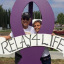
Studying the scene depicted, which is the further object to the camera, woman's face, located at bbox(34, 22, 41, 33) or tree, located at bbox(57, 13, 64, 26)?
tree, located at bbox(57, 13, 64, 26)

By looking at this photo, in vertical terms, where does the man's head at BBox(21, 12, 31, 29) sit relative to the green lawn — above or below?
above

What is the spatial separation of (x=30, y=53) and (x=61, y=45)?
1.65 ft

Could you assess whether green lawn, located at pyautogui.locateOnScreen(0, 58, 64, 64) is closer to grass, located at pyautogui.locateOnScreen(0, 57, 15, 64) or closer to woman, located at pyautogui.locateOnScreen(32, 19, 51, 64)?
grass, located at pyautogui.locateOnScreen(0, 57, 15, 64)

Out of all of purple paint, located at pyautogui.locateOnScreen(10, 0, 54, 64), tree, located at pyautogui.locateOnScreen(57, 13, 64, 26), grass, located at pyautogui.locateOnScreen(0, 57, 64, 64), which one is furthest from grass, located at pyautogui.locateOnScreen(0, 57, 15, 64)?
tree, located at pyautogui.locateOnScreen(57, 13, 64, 26)

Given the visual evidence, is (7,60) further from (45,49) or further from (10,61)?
(45,49)

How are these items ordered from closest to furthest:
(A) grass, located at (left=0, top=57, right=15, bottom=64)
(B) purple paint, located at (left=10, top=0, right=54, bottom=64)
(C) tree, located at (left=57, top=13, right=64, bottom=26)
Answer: (B) purple paint, located at (left=10, top=0, right=54, bottom=64) < (A) grass, located at (left=0, top=57, right=15, bottom=64) < (C) tree, located at (left=57, top=13, right=64, bottom=26)

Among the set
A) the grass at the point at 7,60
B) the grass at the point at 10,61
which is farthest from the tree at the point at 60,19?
the grass at the point at 7,60

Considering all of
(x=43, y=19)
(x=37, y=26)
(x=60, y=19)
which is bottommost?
(x=60, y=19)

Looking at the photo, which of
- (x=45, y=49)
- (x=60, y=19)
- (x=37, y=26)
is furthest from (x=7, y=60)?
(x=60, y=19)

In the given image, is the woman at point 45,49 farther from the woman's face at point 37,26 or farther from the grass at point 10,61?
the grass at point 10,61

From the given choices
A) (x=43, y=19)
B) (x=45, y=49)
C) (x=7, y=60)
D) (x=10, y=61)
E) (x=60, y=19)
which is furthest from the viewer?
(x=60, y=19)

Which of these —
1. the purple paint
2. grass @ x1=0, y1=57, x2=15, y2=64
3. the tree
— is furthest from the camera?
the tree

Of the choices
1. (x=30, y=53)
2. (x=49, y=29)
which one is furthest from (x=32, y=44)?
(x=49, y=29)

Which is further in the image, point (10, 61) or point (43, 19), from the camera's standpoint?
point (10, 61)
